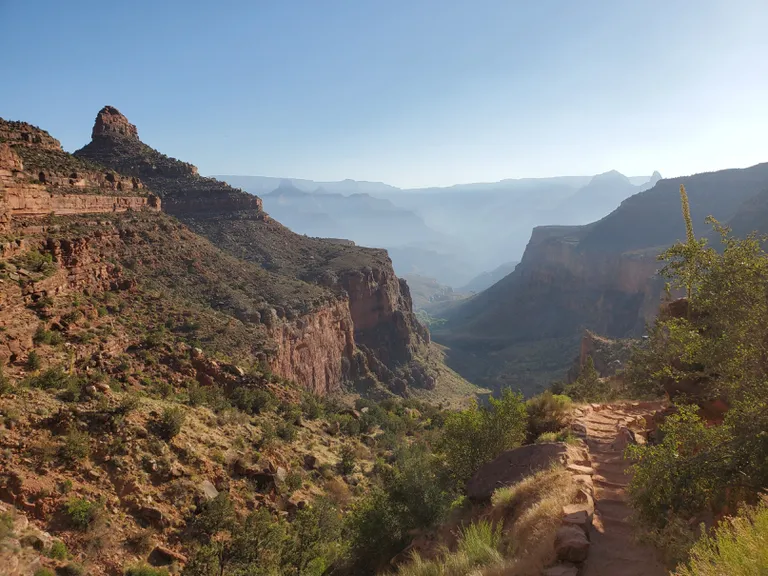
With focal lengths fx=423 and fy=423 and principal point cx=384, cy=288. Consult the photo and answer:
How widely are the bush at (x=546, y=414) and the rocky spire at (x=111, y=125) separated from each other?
6928 centimetres

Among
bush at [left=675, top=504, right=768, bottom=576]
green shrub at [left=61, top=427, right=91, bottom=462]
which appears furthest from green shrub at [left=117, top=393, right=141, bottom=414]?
bush at [left=675, top=504, right=768, bottom=576]

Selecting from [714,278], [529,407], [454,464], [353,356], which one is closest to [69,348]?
[454,464]

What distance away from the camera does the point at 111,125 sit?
6444cm

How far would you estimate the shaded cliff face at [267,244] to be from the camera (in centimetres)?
5819

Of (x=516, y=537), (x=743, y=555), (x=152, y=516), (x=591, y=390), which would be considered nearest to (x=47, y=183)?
(x=152, y=516)

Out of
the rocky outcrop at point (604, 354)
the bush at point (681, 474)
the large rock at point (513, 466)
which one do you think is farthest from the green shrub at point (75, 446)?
the rocky outcrop at point (604, 354)

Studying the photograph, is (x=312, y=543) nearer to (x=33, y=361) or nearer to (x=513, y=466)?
(x=513, y=466)

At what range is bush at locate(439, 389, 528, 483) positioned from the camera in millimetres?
15063

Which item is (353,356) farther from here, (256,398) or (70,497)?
(70,497)

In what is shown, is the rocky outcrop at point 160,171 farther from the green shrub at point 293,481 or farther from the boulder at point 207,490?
the boulder at point 207,490

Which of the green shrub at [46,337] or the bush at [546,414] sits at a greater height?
the green shrub at [46,337]

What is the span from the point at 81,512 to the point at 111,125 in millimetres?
69513

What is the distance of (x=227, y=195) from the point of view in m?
65.4

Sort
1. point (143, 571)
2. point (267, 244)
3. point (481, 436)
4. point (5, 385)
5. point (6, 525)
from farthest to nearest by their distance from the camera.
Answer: point (267, 244) < point (481, 436) < point (5, 385) < point (143, 571) < point (6, 525)
